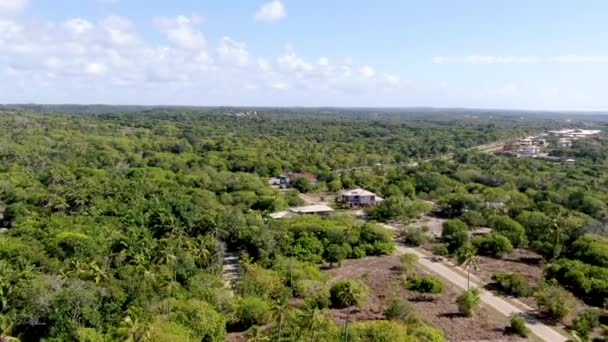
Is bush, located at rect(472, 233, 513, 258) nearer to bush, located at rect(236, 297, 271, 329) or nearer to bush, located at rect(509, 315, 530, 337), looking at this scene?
bush, located at rect(509, 315, 530, 337)

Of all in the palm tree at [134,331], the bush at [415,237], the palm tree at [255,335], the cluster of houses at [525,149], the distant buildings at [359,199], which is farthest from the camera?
the cluster of houses at [525,149]

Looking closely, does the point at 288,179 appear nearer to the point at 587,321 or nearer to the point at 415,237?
the point at 415,237

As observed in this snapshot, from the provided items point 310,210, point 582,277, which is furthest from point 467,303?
point 310,210

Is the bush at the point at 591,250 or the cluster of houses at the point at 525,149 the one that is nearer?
the bush at the point at 591,250

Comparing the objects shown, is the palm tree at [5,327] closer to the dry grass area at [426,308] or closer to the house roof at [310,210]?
the dry grass area at [426,308]

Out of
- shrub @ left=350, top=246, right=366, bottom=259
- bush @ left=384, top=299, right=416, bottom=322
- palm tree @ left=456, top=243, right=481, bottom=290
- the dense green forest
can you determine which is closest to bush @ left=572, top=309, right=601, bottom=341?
the dense green forest

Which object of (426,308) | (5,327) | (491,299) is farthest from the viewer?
(491,299)

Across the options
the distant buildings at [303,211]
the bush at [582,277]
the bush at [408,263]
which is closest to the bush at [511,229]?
the bush at [582,277]
